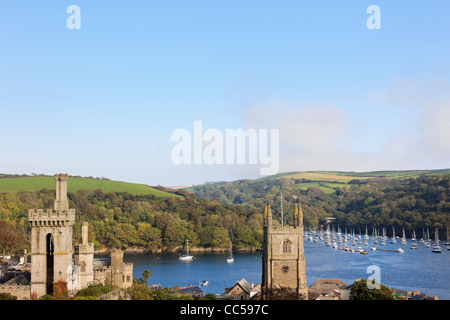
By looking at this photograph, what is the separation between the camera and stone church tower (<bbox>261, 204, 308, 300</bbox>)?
45.9 meters

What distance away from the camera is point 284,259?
46438mm

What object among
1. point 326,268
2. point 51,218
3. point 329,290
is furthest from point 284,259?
point 326,268

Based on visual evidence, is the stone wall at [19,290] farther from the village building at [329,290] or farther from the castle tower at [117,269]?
the village building at [329,290]

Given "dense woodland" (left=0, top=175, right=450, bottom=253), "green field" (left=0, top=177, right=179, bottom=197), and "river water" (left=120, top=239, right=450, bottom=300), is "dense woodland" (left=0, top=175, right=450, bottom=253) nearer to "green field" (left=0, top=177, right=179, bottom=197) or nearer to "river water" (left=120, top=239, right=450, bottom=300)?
"green field" (left=0, top=177, right=179, bottom=197)

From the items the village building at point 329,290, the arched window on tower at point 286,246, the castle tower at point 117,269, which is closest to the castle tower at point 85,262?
the castle tower at point 117,269

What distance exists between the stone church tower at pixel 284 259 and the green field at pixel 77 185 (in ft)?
389

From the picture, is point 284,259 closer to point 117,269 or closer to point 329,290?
point 329,290

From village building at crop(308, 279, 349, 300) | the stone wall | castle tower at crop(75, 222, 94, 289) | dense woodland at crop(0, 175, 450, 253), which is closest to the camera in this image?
the stone wall

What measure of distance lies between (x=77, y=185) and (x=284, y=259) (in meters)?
127

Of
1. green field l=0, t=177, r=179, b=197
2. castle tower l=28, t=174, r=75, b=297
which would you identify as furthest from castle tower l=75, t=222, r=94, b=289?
green field l=0, t=177, r=179, b=197

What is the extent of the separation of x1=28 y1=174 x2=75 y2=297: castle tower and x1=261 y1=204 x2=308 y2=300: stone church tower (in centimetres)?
1685

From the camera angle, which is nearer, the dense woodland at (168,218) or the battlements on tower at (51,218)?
the battlements on tower at (51,218)

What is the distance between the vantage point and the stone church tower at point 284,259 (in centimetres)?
4594
